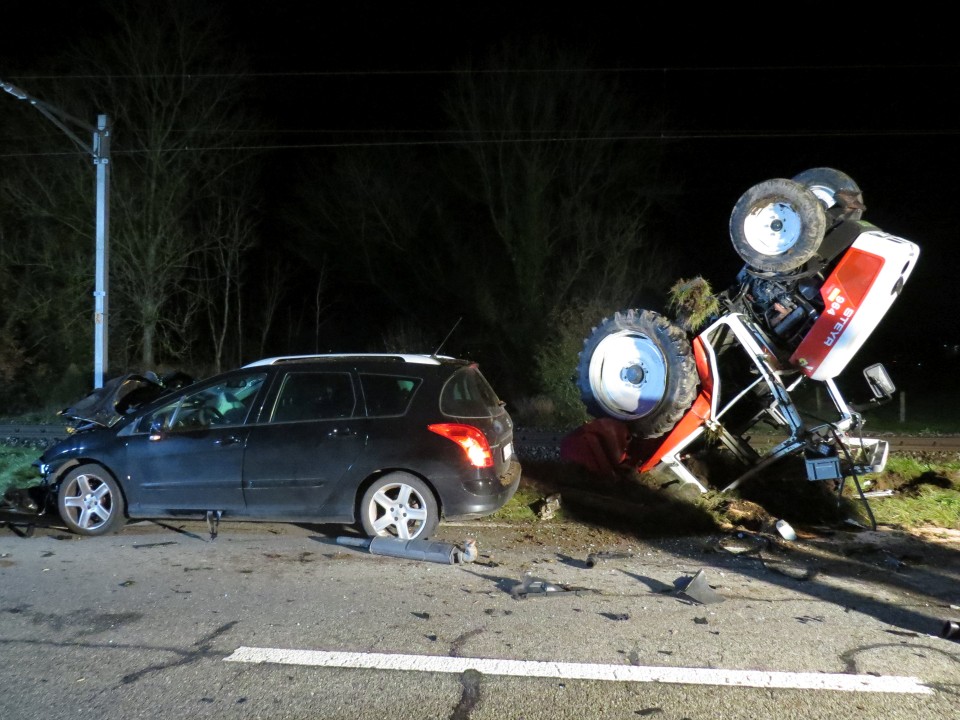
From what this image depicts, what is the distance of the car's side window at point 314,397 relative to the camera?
25.2 feet

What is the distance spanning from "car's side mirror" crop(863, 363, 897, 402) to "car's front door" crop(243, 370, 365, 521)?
17.7 ft

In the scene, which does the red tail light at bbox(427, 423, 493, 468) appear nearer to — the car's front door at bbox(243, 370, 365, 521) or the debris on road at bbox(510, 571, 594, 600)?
the car's front door at bbox(243, 370, 365, 521)

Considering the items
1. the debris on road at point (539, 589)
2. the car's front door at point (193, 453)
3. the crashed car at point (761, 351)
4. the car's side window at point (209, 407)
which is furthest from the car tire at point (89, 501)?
the crashed car at point (761, 351)

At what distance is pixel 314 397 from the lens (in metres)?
7.76

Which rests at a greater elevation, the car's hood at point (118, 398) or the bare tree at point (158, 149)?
the bare tree at point (158, 149)

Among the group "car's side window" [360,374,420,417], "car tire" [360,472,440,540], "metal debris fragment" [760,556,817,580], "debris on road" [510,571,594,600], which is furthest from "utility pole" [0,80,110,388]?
"metal debris fragment" [760,556,817,580]

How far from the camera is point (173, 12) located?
23.7 meters

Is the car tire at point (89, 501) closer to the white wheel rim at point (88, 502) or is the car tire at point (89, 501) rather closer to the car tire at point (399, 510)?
the white wheel rim at point (88, 502)

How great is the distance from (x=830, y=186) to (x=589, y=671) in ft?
21.6

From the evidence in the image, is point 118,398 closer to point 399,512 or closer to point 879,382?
point 399,512

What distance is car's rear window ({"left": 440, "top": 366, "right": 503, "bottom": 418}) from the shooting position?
7596 mm

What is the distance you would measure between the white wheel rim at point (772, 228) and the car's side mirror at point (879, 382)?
67.9 inches

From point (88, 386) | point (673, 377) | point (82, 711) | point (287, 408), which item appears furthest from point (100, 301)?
point (88, 386)

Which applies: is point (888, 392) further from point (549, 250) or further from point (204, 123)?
point (204, 123)
